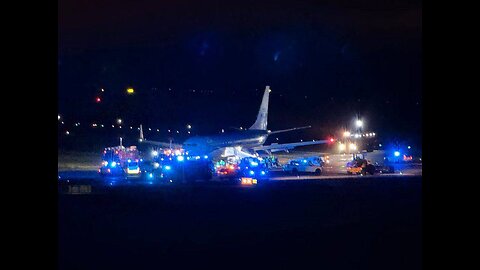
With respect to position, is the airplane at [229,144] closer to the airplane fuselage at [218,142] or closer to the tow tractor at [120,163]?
the airplane fuselage at [218,142]

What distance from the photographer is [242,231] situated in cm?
1515

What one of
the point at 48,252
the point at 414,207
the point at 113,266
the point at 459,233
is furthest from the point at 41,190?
the point at 414,207

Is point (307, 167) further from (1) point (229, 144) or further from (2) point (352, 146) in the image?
(2) point (352, 146)

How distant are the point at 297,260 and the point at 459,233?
636 cm

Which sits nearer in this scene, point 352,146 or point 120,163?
point 120,163

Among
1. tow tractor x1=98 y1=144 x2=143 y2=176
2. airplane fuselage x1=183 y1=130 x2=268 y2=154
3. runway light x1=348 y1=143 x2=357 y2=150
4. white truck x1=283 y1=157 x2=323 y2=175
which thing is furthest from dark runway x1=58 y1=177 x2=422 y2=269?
runway light x1=348 y1=143 x2=357 y2=150

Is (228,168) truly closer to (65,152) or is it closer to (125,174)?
(125,174)

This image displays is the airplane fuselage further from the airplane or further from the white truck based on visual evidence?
the white truck

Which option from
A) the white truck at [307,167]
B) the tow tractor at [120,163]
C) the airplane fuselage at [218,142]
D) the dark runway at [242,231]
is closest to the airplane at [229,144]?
the airplane fuselage at [218,142]

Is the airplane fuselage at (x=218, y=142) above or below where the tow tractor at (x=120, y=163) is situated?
above

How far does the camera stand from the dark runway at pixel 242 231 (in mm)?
11250

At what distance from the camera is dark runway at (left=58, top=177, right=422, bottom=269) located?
36.9 feet

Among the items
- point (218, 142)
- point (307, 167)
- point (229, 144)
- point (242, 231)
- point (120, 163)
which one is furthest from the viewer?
point (229, 144)

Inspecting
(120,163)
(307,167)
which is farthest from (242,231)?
(120,163)
